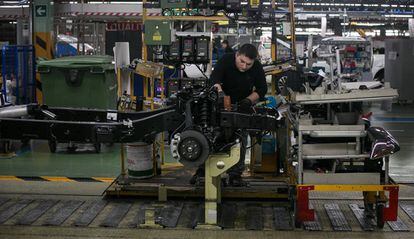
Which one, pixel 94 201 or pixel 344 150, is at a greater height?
pixel 344 150

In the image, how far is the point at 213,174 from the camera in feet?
15.2

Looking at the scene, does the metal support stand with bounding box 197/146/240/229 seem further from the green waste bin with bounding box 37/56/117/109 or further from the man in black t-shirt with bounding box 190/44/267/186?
the green waste bin with bounding box 37/56/117/109

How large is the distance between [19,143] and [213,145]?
212 inches

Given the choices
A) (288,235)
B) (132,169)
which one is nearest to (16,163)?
(132,169)

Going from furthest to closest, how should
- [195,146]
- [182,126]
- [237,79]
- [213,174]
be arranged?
[237,79], [182,126], [213,174], [195,146]

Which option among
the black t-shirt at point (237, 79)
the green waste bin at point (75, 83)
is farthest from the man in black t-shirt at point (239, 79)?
the green waste bin at point (75, 83)

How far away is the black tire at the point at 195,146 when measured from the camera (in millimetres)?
4371

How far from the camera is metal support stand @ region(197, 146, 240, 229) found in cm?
462

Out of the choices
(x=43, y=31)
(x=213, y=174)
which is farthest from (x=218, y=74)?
(x=43, y=31)

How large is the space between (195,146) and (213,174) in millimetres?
396

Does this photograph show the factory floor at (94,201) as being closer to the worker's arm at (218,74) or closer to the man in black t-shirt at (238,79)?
the man in black t-shirt at (238,79)

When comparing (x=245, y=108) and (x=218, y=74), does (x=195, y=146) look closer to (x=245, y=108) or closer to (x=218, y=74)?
(x=245, y=108)

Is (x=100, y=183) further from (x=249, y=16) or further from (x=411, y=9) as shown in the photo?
(x=411, y=9)

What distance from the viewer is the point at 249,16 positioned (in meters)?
6.19
